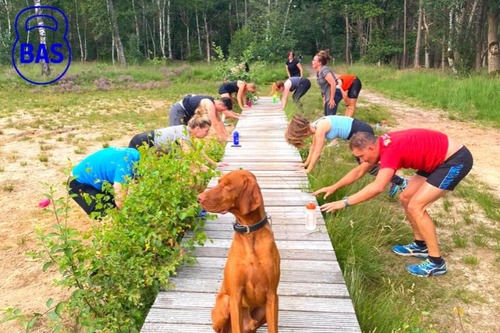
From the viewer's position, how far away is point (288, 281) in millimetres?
2994

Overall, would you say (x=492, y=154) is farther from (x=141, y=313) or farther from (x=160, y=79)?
(x=160, y=79)

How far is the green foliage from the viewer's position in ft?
8.60

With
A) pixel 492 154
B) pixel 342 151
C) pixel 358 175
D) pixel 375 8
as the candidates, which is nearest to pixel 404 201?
pixel 358 175

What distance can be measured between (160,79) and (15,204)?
18217 mm

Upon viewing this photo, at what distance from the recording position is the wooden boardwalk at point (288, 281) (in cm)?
254

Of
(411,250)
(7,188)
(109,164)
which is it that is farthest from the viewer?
(7,188)

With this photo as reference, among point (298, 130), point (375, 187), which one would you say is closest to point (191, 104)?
point (298, 130)

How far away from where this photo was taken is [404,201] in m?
4.20

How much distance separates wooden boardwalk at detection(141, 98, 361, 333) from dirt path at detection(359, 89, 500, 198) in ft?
12.7

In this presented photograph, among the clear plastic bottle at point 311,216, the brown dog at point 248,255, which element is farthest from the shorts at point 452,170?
the brown dog at point 248,255

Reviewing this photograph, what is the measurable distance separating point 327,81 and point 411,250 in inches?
181

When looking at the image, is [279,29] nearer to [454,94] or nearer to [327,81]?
[454,94]

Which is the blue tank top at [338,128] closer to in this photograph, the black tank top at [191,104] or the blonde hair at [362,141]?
the blonde hair at [362,141]

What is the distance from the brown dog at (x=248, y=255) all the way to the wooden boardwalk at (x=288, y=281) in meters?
0.47
